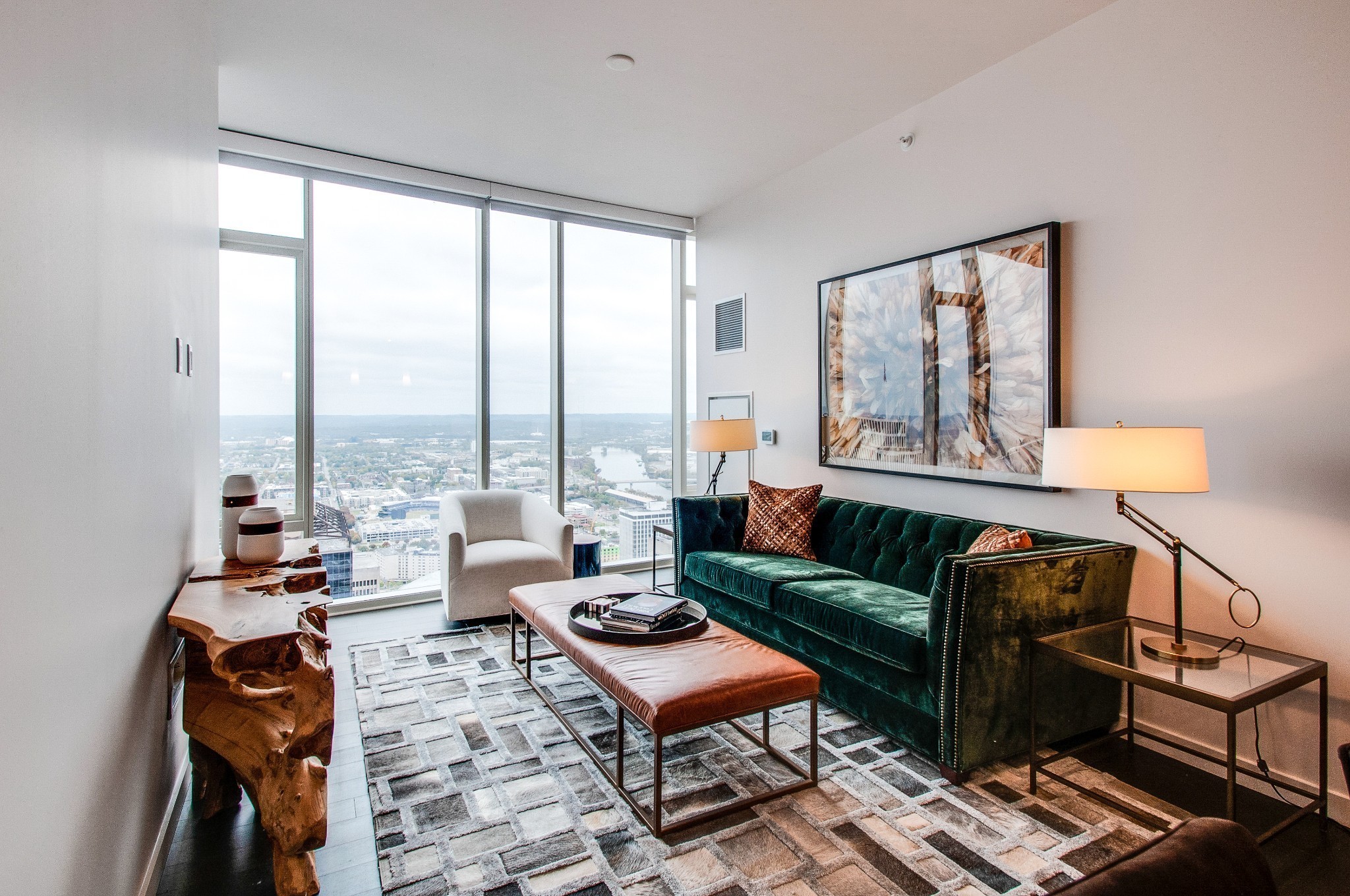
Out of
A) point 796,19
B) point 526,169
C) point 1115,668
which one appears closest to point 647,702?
point 1115,668

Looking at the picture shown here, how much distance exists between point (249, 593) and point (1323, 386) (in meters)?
3.47

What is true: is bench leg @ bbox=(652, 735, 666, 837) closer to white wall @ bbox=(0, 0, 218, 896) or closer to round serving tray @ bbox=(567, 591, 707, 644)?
round serving tray @ bbox=(567, 591, 707, 644)

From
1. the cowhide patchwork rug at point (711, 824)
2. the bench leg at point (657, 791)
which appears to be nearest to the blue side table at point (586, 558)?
the cowhide patchwork rug at point (711, 824)

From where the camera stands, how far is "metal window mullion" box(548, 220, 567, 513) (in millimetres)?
5262

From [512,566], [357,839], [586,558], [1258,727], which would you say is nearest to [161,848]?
[357,839]

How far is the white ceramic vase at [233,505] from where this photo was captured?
2643mm

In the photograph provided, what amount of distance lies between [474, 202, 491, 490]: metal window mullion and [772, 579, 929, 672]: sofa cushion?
2.62 m

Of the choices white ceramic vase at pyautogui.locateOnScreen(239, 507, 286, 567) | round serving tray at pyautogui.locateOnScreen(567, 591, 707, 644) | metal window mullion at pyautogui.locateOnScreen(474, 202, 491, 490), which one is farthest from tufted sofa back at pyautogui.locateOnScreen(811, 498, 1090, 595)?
white ceramic vase at pyautogui.locateOnScreen(239, 507, 286, 567)

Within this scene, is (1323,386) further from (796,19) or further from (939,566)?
(796,19)

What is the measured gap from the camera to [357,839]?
2061 millimetres

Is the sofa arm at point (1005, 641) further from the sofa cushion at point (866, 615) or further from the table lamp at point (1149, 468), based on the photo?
the table lamp at point (1149, 468)

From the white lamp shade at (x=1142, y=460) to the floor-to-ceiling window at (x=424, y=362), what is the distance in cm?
377

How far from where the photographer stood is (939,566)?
2406mm

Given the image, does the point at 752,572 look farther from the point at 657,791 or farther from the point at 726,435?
the point at 657,791
